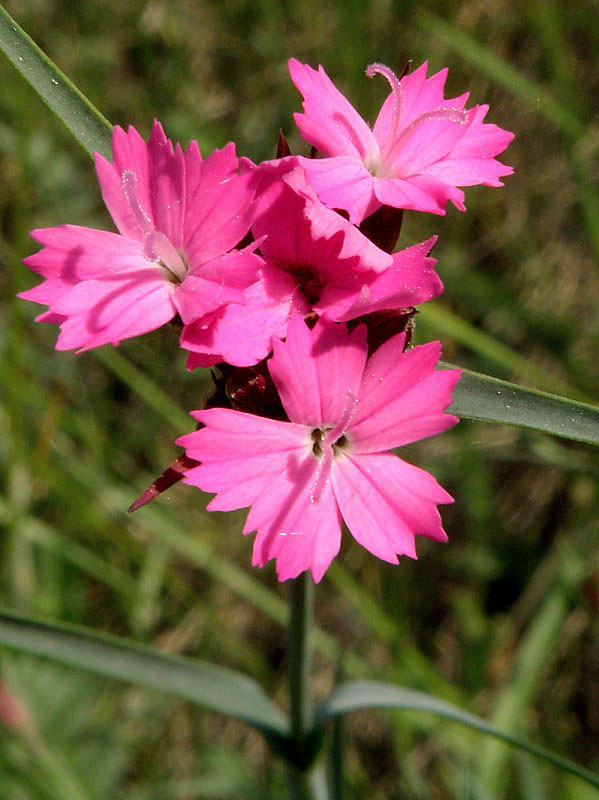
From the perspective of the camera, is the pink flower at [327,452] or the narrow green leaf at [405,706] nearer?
the pink flower at [327,452]

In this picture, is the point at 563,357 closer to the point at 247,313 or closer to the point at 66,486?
the point at 66,486

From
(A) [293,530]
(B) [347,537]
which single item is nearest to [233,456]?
(A) [293,530]

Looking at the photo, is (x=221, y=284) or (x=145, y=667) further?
(x=145, y=667)

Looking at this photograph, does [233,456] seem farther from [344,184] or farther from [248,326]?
[344,184]

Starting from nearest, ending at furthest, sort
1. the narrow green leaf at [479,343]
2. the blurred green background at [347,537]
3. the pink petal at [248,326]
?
the pink petal at [248,326] → the narrow green leaf at [479,343] → the blurred green background at [347,537]

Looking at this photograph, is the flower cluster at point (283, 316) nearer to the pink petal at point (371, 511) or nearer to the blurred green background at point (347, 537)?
the pink petal at point (371, 511)

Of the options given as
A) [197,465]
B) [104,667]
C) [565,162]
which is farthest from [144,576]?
[565,162]

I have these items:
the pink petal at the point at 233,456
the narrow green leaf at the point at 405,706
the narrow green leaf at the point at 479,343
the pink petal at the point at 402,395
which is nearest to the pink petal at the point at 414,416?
the pink petal at the point at 402,395
